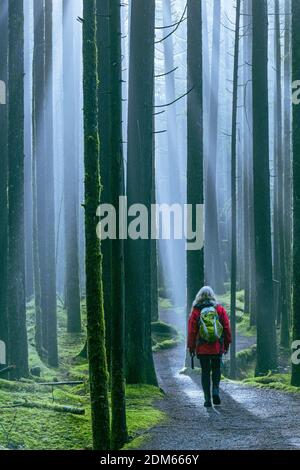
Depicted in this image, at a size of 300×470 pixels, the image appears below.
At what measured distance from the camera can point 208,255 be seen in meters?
28.7

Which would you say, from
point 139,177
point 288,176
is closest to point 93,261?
point 139,177

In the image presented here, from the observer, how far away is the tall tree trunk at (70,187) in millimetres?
20875

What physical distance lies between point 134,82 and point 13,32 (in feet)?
7.83

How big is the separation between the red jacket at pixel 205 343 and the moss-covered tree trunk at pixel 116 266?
2322mm

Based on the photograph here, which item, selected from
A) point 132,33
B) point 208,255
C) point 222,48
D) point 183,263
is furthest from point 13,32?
point 222,48

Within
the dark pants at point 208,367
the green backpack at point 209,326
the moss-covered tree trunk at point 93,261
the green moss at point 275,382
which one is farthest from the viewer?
the green moss at point 275,382

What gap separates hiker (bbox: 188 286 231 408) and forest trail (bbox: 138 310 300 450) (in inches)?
28.1

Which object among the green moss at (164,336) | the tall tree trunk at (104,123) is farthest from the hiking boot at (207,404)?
the green moss at (164,336)

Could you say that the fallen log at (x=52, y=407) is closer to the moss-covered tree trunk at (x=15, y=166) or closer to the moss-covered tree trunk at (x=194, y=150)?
the moss-covered tree trunk at (x=15, y=166)

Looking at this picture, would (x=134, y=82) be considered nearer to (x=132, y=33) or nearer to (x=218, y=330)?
(x=132, y=33)

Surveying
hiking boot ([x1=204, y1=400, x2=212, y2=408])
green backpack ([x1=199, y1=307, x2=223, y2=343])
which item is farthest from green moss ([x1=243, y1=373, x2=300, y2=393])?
green backpack ([x1=199, y1=307, x2=223, y2=343])

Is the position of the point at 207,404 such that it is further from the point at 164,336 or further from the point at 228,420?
the point at 164,336

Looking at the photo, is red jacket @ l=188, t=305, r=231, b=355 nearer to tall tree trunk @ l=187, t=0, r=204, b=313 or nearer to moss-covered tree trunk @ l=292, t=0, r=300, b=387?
moss-covered tree trunk @ l=292, t=0, r=300, b=387

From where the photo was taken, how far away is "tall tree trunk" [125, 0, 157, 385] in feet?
37.6
